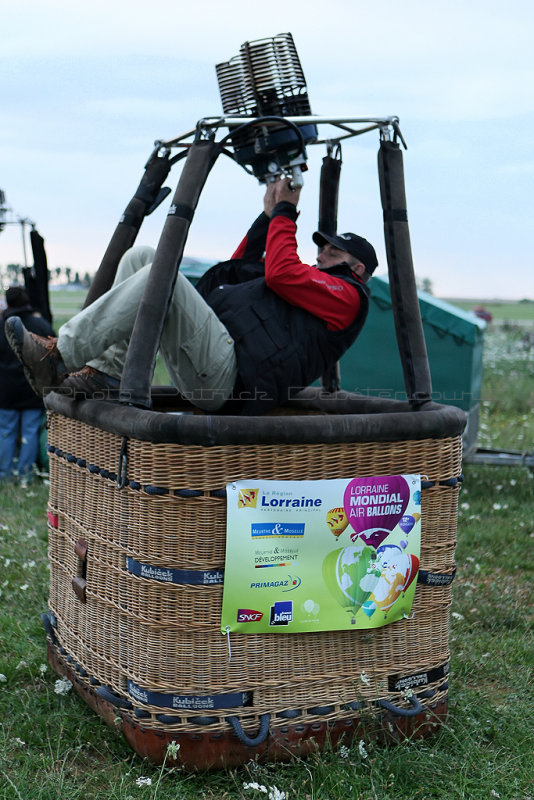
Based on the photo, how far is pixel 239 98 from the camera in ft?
10.4

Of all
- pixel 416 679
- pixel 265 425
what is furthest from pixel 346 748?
pixel 265 425

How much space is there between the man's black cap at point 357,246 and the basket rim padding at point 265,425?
2.25 feet

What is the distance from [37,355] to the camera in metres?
3.21

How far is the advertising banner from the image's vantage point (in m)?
2.68

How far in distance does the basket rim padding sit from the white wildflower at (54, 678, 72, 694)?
3.52 ft

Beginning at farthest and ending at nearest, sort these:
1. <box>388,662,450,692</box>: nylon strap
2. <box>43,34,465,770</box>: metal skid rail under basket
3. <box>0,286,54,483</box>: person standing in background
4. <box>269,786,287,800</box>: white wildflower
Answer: <box>0,286,54,483</box>: person standing in background
<box>388,662,450,692</box>: nylon strap
<box>43,34,465,770</box>: metal skid rail under basket
<box>269,786,287,800</box>: white wildflower

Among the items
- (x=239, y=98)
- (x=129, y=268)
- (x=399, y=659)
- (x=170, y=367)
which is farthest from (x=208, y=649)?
(x=239, y=98)

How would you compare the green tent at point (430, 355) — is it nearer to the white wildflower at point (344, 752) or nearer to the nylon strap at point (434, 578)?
the nylon strap at point (434, 578)

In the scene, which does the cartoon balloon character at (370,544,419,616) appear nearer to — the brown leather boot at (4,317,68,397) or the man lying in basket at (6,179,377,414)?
the man lying in basket at (6,179,377,414)

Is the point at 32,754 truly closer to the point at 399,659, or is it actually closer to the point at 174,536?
the point at 174,536

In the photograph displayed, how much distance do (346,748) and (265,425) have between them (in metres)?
1.15

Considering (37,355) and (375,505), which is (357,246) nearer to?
(375,505)

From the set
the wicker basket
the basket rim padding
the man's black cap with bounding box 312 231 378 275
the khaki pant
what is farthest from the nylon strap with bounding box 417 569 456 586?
the man's black cap with bounding box 312 231 378 275

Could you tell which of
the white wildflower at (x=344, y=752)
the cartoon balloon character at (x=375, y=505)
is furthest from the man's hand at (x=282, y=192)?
the white wildflower at (x=344, y=752)
